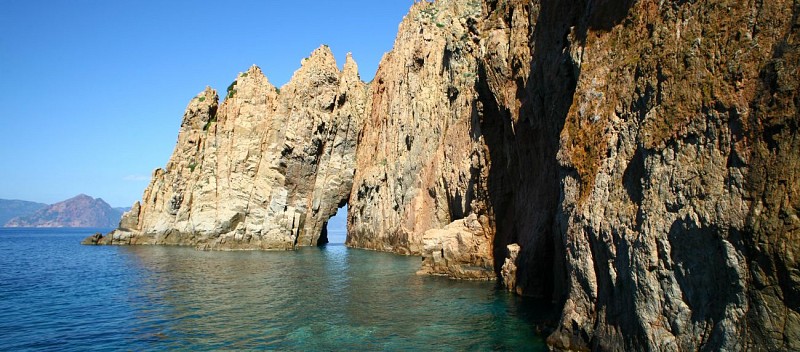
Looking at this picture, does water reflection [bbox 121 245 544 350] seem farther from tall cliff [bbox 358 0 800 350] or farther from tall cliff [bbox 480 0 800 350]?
tall cliff [bbox 480 0 800 350]

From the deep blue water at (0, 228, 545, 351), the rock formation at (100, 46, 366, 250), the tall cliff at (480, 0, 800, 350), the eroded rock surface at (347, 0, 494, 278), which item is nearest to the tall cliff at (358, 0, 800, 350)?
the tall cliff at (480, 0, 800, 350)

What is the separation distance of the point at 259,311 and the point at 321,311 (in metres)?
3.19

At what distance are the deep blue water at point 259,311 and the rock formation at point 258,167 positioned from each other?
2564cm

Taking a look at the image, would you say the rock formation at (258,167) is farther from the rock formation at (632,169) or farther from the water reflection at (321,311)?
the rock formation at (632,169)

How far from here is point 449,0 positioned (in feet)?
235

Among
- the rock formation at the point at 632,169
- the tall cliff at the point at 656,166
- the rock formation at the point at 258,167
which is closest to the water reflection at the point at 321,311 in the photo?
the rock formation at the point at 632,169

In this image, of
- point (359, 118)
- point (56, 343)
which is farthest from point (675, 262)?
point (359, 118)

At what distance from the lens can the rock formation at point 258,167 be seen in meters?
71.1

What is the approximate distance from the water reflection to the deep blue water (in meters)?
0.06

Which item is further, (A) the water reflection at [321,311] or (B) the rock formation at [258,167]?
(B) the rock formation at [258,167]

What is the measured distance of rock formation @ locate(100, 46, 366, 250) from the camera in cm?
7106

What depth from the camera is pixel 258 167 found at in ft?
243

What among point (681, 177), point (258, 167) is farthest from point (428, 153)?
point (681, 177)

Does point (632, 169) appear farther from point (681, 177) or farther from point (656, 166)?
point (681, 177)
